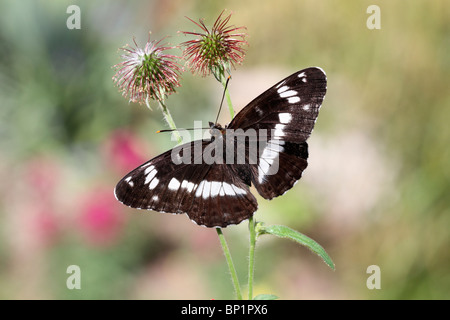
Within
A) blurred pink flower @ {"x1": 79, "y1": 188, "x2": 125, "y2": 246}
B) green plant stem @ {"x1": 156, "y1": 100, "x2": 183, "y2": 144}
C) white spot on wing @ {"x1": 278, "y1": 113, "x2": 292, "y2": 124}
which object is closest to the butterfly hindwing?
green plant stem @ {"x1": 156, "y1": 100, "x2": 183, "y2": 144}

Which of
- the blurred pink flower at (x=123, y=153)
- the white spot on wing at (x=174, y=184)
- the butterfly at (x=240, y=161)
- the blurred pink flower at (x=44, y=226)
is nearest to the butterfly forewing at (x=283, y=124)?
the butterfly at (x=240, y=161)

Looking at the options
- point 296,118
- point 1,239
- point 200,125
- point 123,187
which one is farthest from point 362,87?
point 1,239

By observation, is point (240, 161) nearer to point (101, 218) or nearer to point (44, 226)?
point (101, 218)

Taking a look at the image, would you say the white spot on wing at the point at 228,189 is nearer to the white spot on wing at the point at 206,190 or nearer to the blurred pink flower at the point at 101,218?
the white spot on wing at the point at 206,190

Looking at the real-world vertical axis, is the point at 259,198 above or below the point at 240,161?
above

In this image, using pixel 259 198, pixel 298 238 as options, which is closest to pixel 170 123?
pixel 298 238

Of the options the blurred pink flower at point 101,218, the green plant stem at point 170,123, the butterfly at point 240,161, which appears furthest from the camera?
the blurred pink flower at point 101,218

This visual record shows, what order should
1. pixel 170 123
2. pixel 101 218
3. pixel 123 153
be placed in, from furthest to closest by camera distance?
pixel 123 153
pixel 101 218
pixel 170 123

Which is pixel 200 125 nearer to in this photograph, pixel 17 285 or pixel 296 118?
pixel 17 285
